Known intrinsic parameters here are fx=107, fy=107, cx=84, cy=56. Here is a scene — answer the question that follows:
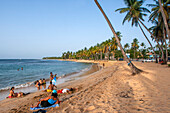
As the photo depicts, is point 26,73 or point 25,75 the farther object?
point 26,73

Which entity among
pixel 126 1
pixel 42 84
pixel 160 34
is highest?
pixel 126 1

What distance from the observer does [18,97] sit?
8.15 meters

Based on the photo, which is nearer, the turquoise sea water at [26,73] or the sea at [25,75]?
the sea at [25,75]

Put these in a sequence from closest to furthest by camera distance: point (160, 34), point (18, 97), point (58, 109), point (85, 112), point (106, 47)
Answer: point (85, 112)
point (58, 109)
point (18, 97)
point (160, 34)
point (106, 47)

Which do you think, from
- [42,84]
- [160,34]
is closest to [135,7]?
[160,34]

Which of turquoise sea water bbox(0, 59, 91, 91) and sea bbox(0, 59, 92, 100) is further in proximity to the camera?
turquoise sea water bbox(0, 59, 91, 91)

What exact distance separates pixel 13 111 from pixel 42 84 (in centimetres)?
721

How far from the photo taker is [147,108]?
152 inches

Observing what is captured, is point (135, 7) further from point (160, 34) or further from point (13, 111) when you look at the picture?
point (13, 111)

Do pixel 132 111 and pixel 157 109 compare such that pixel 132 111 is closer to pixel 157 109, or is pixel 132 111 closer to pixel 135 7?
pixel 157 109

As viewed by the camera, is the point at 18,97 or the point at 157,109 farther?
the point at 18,97

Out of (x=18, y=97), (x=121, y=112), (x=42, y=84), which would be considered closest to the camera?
(x=121, y=112)

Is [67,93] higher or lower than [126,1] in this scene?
lower

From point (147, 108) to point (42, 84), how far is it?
435 inches
